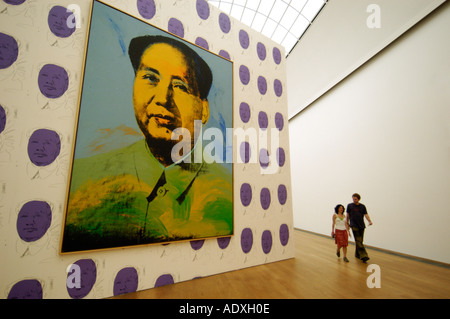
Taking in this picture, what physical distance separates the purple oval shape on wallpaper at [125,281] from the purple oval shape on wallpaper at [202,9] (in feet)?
13.9

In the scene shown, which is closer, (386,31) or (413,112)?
(413,112)

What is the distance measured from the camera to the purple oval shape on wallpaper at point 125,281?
232 centimetres

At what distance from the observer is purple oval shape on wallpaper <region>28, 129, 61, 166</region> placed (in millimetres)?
2088

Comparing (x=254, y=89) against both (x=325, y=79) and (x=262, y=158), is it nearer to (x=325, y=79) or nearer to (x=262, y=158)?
(x=262, y=158)

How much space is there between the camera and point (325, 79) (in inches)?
281

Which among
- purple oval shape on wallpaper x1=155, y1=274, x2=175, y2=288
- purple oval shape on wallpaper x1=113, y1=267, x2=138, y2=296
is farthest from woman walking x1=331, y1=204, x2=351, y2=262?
purple oval shape on wallpaper x1=113, y1=267, x2=138, y2=296

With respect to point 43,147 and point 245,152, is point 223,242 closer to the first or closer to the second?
point 245,152

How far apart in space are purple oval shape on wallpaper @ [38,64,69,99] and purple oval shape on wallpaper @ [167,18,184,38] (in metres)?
1.72

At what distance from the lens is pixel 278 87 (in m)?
4.34

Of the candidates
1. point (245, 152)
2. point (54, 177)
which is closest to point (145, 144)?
point (54, 177)

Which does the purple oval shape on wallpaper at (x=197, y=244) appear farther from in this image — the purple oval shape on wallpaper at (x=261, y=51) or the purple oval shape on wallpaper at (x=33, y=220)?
the purple oval shape on wallpaper at (x=261, y=51)

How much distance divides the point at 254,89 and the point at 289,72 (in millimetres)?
5290

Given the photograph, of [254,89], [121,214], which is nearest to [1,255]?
[121,214]

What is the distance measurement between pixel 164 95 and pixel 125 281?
2.58 meters
